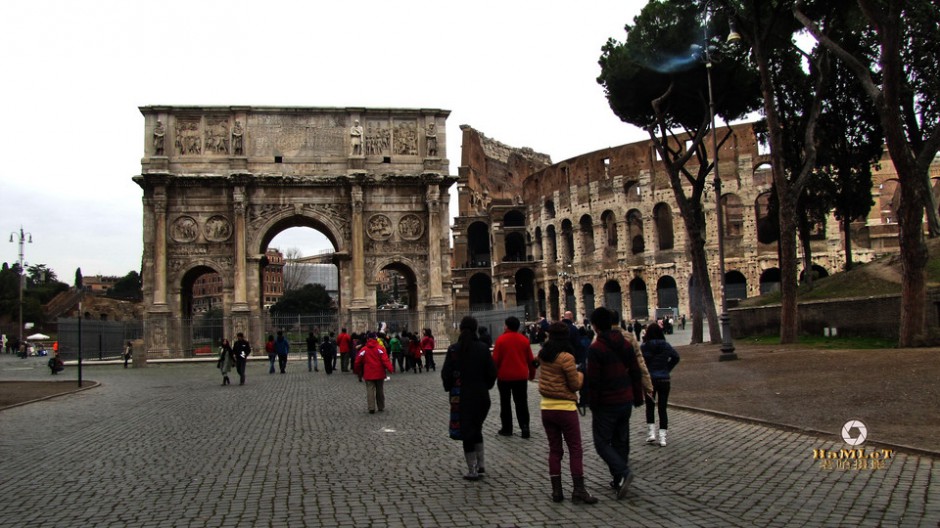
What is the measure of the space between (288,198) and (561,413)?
28.4 metres

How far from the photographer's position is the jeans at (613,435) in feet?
19.5

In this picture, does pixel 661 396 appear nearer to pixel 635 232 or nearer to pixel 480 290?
pixel 635 232

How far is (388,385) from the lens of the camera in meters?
17.8

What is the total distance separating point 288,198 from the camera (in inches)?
1291

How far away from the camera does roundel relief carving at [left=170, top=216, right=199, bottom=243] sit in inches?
1278

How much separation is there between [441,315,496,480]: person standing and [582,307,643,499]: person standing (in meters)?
1.14

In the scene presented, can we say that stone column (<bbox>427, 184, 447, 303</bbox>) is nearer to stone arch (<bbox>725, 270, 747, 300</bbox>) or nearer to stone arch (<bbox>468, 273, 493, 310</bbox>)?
stone arch (<bbox>725, 270, 747, 300</bbox>)

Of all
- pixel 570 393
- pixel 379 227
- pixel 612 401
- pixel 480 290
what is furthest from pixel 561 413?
pixel 480 290

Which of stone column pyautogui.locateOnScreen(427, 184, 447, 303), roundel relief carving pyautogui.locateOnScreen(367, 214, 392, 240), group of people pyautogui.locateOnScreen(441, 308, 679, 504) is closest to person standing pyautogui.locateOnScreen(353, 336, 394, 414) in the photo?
group of people pyautogui.locateOnScreen(441, 308, 679, 504)

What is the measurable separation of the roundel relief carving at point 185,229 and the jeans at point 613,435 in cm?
2937

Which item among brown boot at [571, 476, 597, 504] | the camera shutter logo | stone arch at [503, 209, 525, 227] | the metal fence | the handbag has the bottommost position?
the camera shutter logo

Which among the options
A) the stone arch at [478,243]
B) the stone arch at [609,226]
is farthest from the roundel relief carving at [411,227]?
the stone arch at [478,243]

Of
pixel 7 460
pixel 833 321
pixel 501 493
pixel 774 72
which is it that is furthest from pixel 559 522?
pixel 774 72

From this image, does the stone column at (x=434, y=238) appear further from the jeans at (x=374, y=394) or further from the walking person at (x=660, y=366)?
the walking person at (x=660, y=366)
